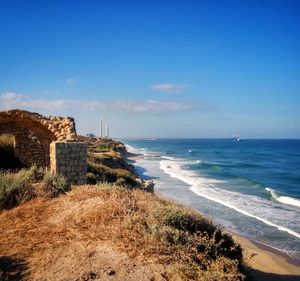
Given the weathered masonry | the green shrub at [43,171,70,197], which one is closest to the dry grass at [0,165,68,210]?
the green shrub at [43,171,70,197]

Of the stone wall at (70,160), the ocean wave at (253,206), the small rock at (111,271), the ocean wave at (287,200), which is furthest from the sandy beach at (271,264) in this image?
the ocean wave at (287,200)

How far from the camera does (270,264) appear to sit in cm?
1238

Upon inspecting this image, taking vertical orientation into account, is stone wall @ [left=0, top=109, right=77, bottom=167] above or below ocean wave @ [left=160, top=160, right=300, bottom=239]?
above

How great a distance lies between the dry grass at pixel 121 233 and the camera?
532 cm

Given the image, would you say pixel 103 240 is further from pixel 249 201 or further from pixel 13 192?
pixel 249 201

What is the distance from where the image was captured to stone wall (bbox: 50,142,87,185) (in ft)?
36.7

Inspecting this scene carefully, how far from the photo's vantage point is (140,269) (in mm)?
5109

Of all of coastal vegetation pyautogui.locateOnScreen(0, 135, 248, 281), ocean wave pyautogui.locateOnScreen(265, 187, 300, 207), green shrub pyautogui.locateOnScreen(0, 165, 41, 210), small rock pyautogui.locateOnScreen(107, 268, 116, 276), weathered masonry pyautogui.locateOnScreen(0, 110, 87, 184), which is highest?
weathered masonry pyautogui.locateOnScreen(0, 110, 87, 184)

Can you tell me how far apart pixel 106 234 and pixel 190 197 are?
18292mm

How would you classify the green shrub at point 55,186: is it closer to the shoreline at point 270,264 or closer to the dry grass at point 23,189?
the dry grass at point 23,189

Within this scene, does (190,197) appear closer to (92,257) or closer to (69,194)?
(69,194)

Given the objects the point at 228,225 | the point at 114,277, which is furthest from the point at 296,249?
the point at 114,277

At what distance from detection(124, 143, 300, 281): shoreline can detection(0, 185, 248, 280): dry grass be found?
184 inches

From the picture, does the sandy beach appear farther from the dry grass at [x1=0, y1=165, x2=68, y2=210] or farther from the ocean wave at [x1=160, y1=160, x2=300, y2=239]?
the dry grass at [x1=0, y1=165, x2=68, y2=210]
